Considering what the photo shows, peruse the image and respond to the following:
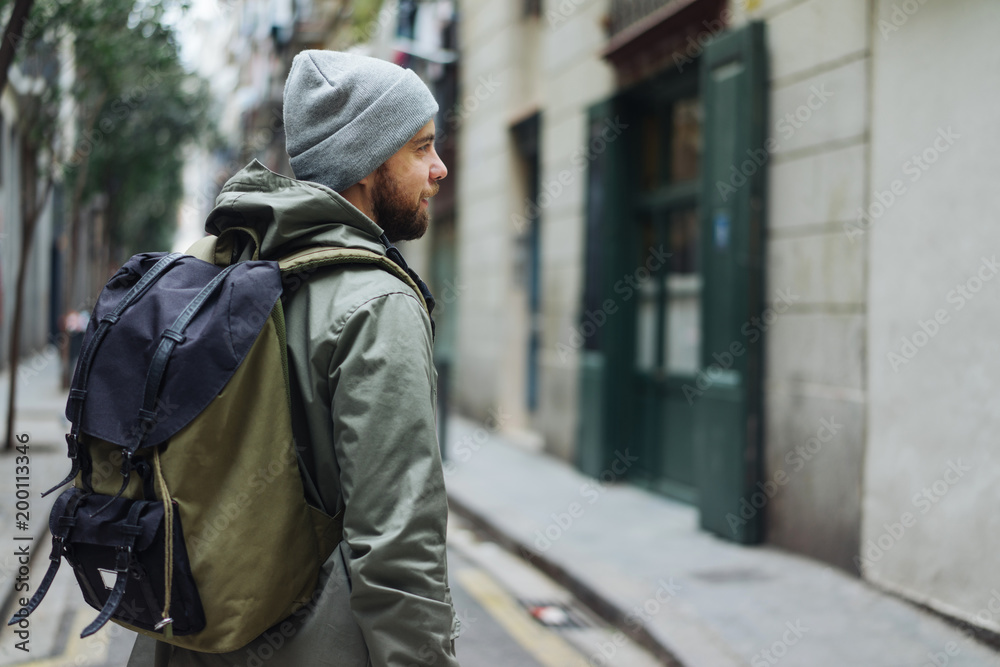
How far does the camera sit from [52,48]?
8.84 m

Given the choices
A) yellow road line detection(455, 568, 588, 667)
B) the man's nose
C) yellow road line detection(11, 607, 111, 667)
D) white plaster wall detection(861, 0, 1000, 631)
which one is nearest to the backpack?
the man's nose

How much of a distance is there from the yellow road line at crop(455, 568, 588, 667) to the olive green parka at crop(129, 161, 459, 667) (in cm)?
300

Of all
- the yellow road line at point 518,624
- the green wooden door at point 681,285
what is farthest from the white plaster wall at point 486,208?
the yellow road line at point 518,624

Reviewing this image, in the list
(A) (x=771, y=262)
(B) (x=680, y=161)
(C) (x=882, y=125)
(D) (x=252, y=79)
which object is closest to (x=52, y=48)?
(B) (x=680, y=161)

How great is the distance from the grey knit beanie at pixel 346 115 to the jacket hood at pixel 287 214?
0.13m

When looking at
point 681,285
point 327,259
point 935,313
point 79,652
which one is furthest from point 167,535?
point 681,285

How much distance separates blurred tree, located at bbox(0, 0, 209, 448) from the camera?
876 cm

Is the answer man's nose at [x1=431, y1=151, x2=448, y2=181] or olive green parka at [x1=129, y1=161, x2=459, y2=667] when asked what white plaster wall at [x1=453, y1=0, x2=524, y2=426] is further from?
olive green parka at [x1=129, y1=161, x2=459, y2=667]

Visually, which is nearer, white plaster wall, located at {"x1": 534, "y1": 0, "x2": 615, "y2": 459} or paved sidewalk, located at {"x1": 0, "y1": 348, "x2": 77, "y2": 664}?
paved sidewalk, located at {"x1": 0, "y1": 348, "x2": 77, "y2": 664}

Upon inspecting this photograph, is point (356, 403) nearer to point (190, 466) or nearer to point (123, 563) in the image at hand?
point (190, 466)

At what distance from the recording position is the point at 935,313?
4.64m

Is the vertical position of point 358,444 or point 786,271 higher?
point 786,271

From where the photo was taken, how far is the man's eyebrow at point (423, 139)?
69.8 inches

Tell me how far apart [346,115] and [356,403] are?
0.57m
